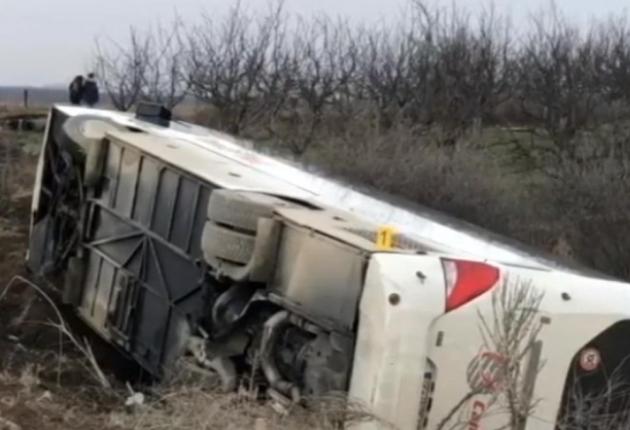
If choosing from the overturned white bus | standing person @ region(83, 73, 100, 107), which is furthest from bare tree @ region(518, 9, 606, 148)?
the overturned white bus

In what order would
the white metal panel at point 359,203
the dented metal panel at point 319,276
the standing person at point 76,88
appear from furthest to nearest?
the standing person at point 76,88 → the white metal panel at point 359,203 → the dented metal panel at point 319,276

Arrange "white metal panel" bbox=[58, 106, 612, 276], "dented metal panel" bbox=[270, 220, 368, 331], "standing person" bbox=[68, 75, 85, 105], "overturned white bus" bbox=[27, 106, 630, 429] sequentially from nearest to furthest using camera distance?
"overturned white bus" bbox=[27, 106, 630, 429]
"dented metal panel" bbox=[270, 220, 368, 331]
"white metal panel" bbox=[58, 106, 612, 276]
"standing person" bbox=[68, 75, 85, 105]

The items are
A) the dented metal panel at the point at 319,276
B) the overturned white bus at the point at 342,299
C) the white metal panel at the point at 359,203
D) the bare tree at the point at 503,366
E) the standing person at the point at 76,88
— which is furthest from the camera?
the standing person at the point at 76,88

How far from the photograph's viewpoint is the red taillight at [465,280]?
193 inches

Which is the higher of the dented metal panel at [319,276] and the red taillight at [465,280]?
the red taillight at [465,280]

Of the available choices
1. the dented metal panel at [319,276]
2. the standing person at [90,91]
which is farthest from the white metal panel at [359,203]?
the standing person at [90,91]

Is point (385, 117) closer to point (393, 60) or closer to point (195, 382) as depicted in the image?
point (393, 60)

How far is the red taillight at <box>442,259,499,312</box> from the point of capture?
4.91 m

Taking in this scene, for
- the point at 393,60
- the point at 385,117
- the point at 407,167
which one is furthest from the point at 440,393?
the point at 393,60

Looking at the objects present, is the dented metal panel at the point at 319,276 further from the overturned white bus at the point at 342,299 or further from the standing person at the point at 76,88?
the standing person at the point at 76,88

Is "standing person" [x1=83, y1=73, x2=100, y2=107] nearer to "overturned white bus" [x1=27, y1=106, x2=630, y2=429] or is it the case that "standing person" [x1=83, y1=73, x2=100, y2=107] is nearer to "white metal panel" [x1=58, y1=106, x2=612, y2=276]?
"white metal panel" [x1=58, y1=106, x2=612, y2=276]

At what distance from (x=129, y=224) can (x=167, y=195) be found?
0.60 m

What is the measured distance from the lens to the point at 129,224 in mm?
7645

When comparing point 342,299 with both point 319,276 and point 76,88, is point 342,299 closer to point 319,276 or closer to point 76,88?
point 319,276
